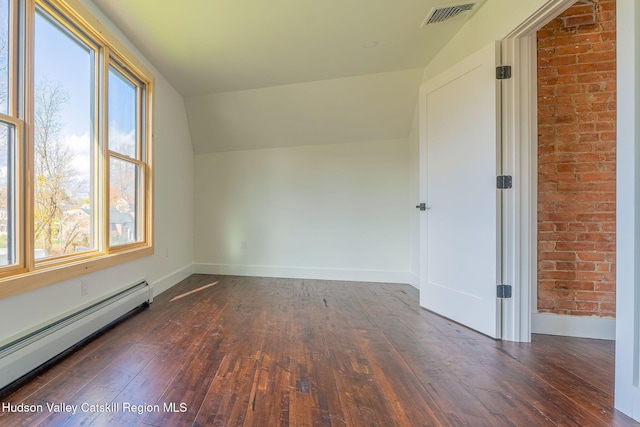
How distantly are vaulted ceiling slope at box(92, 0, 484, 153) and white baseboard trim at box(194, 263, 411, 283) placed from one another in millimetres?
1816

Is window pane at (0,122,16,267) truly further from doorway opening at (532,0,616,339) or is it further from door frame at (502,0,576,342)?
doorway opening at (532,0,616,339)

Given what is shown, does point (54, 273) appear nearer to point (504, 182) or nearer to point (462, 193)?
point (462, 193)

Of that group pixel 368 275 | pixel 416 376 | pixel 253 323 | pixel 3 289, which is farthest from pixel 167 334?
pixel 368 275

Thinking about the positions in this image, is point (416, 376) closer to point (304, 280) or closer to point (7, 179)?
point (304, 280)

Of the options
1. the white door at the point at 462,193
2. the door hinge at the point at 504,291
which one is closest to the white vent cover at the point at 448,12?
the white door at the point at 462,193

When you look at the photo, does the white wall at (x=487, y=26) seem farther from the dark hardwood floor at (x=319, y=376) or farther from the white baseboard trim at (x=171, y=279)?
the white baseboard trim at (x=171, y=279)

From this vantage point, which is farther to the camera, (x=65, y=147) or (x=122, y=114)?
(x=122, y=114)

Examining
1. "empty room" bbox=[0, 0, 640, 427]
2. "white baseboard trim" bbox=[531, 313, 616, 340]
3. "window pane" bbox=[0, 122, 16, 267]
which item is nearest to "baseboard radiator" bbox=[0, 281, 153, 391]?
"empty room" bbox=[0, 0, 640, 427]

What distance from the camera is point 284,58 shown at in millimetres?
2467

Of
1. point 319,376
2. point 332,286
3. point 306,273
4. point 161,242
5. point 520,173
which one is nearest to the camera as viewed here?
point 319,376

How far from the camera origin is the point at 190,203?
3.62 metres

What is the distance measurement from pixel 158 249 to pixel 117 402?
75.8 inches

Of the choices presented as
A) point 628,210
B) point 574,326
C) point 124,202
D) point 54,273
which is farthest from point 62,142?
point 574,326

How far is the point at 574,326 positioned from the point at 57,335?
3600mm
